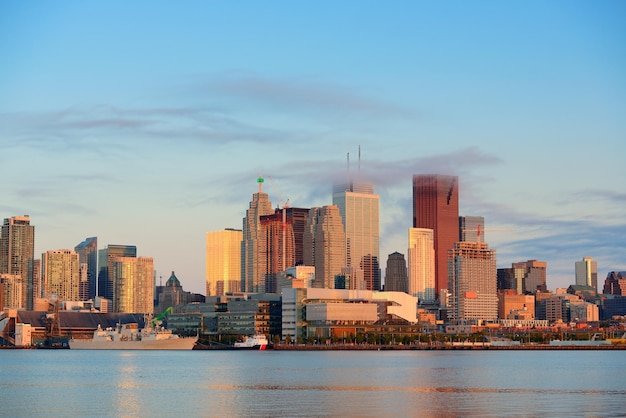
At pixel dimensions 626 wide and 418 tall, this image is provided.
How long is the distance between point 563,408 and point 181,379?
55002 millimetres

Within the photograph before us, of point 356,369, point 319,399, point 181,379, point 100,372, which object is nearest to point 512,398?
point 319,399

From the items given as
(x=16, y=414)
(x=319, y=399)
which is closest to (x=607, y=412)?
(x=319, y=399)

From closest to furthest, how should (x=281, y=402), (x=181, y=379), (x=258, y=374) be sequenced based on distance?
1. (x=281, y=402)
2. (x=181, y=379)
3. (x=258, y=374)

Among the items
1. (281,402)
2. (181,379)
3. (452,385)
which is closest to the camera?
(281,402)

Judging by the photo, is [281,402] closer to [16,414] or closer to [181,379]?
[16,414]

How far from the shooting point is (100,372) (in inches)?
5861

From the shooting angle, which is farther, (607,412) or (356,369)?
(356,369)

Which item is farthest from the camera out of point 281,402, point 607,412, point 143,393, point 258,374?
point 258,374

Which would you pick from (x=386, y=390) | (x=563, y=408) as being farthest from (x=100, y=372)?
(x=563, y=408)

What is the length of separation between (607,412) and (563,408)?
439cm

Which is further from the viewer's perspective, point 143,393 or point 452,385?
point 452,385

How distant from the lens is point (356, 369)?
152000 millimetres

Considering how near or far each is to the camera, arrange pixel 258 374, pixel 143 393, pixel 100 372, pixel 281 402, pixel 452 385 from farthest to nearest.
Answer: pixel 100 372, pixel 258 374, pixel 452 385, pixel 143 393, pixel 281 402

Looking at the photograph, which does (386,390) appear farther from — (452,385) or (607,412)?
(607,412)
